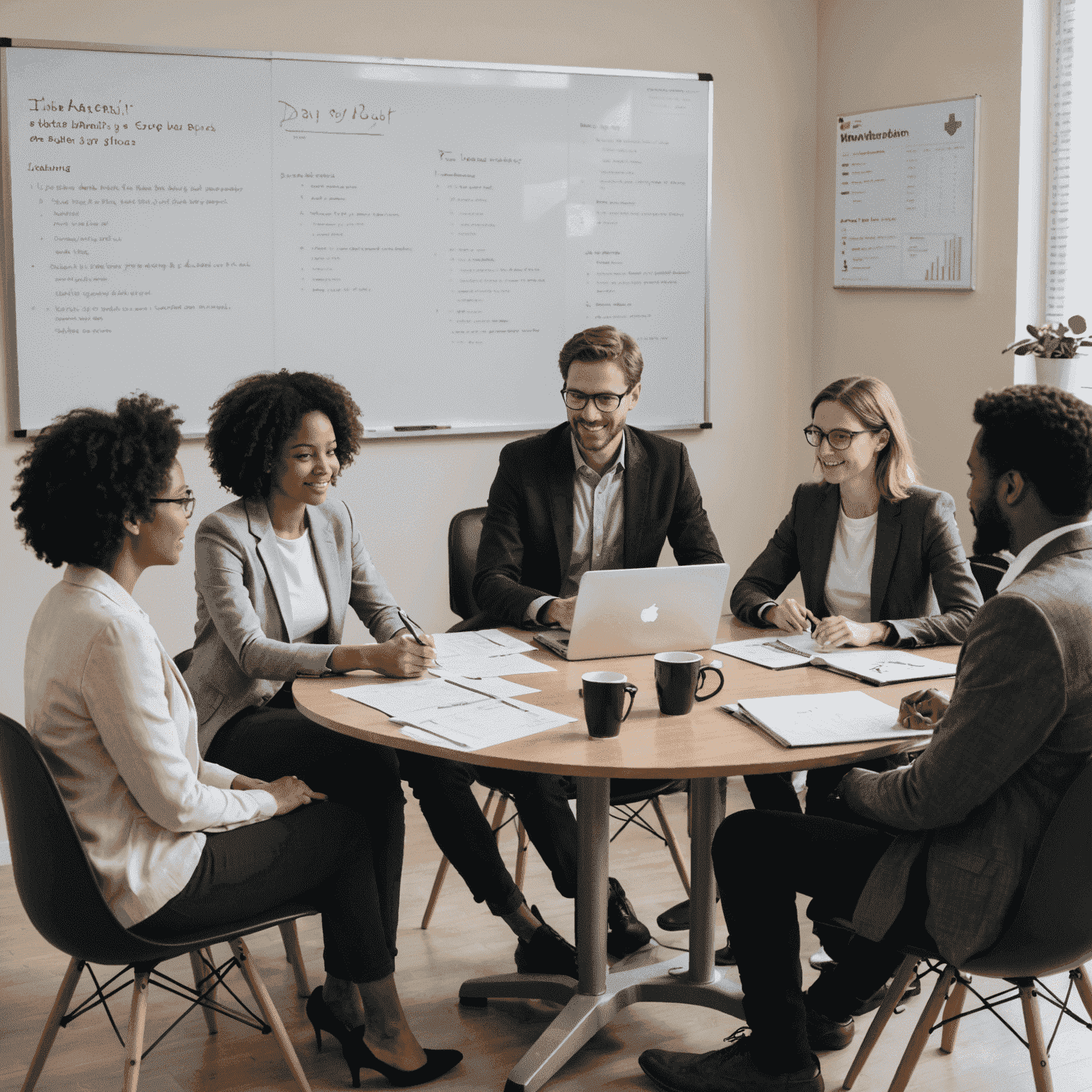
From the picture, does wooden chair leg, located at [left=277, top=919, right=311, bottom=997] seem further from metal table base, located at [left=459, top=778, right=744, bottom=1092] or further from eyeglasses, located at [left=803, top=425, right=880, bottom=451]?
eyeglasses, located at [left=803, top=425, right=880, bottom=451]

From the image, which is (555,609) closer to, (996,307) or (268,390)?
(268,390)

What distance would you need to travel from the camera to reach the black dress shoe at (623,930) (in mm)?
2846

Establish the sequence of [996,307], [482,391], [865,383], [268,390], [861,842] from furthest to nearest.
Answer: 1. [482,391]
2. [996,307]
3. [865,383]
4. [268,390]
5. [861,842]

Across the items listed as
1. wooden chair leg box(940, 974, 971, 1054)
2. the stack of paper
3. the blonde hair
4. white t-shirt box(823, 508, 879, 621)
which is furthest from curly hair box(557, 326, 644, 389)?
wooden chair leg box(940, 974, 971, 1054)

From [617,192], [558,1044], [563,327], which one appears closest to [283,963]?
[558,1044]

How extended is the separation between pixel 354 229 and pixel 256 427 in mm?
1414

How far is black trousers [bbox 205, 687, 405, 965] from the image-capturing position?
2410 millimetres

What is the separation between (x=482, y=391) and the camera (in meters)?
4.04

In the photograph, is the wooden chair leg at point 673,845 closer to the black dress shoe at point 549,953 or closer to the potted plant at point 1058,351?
the black dress shoe at point 549,953

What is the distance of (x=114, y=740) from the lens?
184 cm

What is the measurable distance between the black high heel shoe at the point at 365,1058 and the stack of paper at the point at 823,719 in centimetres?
85

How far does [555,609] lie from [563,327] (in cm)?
168

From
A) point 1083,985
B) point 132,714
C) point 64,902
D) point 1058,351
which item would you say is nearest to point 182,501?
point 132,714

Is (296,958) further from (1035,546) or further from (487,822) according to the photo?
(1035,546)
